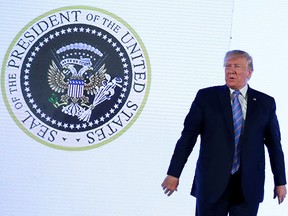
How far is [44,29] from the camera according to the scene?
344 centimetres

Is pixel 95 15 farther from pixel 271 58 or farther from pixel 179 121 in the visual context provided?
pixel 271 58

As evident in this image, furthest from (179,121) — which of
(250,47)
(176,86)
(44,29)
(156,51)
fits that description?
(44,29)

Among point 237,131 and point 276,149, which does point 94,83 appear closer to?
point 237,131

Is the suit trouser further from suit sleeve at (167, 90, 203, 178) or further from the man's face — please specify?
the man's face

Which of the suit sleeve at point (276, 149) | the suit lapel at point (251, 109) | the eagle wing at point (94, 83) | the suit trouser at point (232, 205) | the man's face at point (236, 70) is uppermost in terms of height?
the man's face at point (236, 70)

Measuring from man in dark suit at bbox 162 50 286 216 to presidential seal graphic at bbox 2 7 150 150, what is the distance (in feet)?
3.00

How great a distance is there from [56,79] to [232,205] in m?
1.63

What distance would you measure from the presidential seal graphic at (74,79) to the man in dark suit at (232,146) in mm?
915

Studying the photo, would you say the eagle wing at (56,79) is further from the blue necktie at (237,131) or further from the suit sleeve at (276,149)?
the suit sleeve at (276,149)

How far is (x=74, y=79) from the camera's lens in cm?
343

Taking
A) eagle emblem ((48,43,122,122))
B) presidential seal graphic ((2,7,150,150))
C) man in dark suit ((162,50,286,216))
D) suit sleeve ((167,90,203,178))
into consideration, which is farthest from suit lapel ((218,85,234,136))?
eagle emblem ((48,43,122,122))

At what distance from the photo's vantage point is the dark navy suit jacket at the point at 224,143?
2.51 meters

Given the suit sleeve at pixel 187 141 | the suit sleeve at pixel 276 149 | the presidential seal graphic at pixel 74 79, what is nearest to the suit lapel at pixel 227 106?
the suit sleeve at pixel 187 141

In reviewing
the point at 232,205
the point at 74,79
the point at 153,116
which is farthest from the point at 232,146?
the point at 74,79
